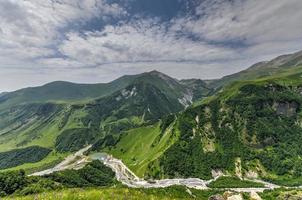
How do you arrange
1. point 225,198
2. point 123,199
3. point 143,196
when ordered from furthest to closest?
point 143,196
point 123,199
point 225,198

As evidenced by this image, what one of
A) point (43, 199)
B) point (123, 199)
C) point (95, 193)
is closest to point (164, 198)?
point (123, 199)

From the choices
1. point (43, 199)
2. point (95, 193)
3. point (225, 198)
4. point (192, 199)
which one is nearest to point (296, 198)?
point (225, 198)

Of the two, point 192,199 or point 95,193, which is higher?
point 95,193

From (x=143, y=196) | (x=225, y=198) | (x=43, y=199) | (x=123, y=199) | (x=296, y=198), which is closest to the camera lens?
(x=225, y=198)

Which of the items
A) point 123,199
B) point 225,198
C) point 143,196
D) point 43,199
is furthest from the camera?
point 143,196

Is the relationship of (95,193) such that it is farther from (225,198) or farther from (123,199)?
(225,198)

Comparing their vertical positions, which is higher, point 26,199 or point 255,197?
point 255,197

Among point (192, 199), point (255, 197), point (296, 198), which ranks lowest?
point (192, 199)

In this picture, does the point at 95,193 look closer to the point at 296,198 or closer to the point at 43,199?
the point at 43,199

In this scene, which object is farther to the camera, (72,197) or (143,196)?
(143,196)
